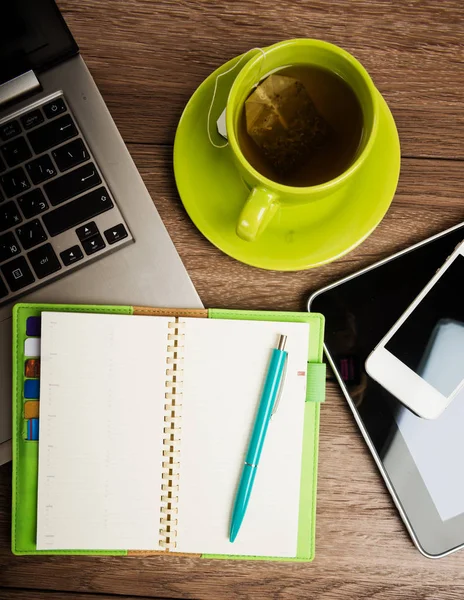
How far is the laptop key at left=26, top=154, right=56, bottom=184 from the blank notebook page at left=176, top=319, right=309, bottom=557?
7.5 inches

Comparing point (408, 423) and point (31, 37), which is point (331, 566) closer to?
point (408, 423)

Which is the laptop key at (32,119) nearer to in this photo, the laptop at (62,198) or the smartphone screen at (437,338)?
the laptop at (62,198)

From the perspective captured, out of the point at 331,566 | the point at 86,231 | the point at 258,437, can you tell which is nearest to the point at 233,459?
the point at 258,437

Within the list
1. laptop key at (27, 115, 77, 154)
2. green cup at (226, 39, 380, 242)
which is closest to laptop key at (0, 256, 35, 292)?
laptop key at (27, 115, 77, 154)

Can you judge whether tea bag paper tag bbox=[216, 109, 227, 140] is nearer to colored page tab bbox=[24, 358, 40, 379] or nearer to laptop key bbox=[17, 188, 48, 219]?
laptop key bbox=[17, 188, 48, 219]

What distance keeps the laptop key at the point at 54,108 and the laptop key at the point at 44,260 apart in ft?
0.41

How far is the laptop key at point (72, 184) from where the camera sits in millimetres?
528

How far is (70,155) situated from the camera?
0.53m

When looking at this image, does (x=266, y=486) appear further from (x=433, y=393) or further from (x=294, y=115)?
(x=294, y=115)

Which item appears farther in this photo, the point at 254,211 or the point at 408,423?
the point at 408,423

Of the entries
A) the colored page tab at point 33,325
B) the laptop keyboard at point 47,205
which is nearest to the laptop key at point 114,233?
the laptop keyboard at point 47,205

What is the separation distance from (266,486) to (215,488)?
0.05 m

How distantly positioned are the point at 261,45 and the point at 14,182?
28 cm

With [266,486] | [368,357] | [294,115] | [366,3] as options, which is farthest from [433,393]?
[366,3]
